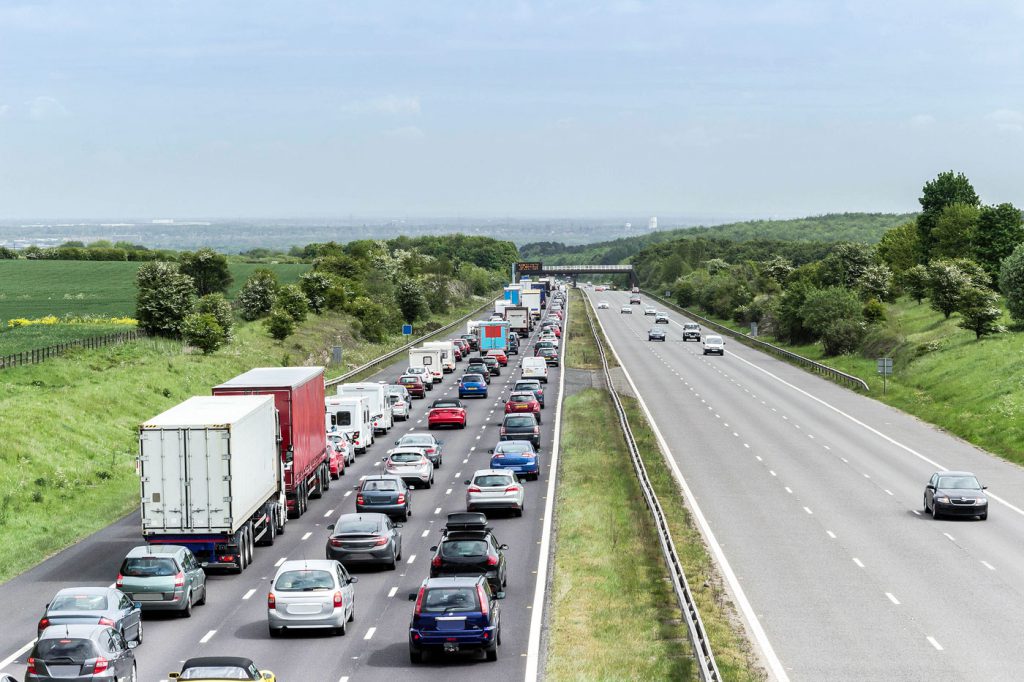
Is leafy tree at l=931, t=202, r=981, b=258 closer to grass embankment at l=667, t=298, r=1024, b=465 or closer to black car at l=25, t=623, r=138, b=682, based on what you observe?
grass embankment at l=667, t=298, r=1024, b=465

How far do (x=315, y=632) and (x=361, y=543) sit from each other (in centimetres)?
545

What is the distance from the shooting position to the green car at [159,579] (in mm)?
27109

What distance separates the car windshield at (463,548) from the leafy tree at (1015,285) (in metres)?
63.9

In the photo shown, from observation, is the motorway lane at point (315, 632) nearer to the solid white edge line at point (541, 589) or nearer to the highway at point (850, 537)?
the solid white edge line at point (541, 589)

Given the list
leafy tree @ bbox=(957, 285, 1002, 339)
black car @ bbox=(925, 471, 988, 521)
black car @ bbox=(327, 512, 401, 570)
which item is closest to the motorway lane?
black car @ bbox=(327, 512, 401, 570)

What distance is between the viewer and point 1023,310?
84.4 metres

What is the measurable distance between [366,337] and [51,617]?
3663 inches

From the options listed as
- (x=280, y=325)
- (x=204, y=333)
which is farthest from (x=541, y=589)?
(x=280, y=325)

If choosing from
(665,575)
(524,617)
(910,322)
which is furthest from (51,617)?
(910,322)

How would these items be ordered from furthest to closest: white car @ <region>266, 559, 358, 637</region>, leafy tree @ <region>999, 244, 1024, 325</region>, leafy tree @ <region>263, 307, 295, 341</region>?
leafy tree @ <region>263, 307, 295, 341</region>, leafy tree @ <region>999, 244, 1024, 325</region>, white car @ <region>266, 559, 358, 637</region>

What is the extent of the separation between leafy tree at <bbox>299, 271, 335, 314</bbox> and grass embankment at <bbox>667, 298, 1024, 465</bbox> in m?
40.8

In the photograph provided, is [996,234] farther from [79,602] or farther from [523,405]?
[79,602]

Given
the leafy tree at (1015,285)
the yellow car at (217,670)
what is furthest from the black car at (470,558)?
the leafy tree at (1015,285)

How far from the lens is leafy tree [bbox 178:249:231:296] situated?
162 metres
